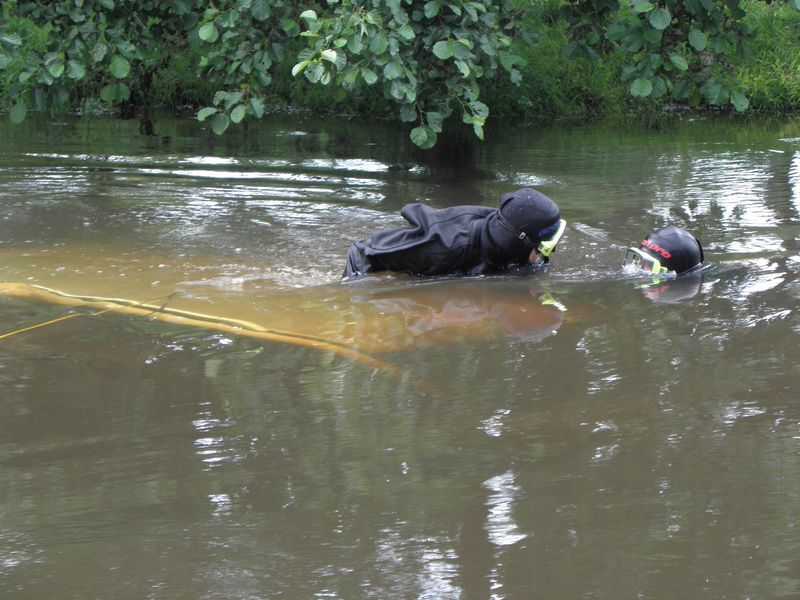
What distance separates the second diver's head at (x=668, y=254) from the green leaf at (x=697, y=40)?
55.0 inches

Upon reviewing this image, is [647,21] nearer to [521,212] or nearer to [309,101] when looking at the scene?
[521,212]

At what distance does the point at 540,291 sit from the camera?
530 cm

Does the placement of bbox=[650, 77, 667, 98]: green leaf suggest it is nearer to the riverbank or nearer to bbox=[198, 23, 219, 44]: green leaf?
bbox=[198, 23, 219, 44]: green leaf

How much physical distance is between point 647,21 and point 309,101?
247 inches

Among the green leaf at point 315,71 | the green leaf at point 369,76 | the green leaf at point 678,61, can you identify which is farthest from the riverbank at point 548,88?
the green leaf at point 315,71

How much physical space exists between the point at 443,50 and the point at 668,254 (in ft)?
5.88

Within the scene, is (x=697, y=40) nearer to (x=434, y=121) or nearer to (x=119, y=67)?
(x=434, y=121)

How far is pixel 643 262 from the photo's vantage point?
5.55m

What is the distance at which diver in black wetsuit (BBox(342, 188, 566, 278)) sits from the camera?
5211 mm

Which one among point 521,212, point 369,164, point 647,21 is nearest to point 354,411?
point 521,212

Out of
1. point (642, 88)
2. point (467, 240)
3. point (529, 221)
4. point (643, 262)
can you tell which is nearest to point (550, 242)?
point (529, 221)

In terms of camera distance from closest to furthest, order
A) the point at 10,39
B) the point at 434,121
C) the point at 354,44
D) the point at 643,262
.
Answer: the point at 643,262, the point at 354,44, the point at 10,39, the point at 434,121

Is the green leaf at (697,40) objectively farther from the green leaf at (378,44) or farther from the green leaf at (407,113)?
the green leaf at (378,44)

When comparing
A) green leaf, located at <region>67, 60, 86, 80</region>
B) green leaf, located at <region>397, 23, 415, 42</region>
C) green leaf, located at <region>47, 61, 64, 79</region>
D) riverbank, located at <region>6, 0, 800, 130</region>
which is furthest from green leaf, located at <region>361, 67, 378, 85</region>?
riverbank, located at <region>6, 0, 800, 130</region>
